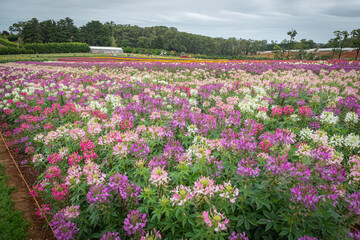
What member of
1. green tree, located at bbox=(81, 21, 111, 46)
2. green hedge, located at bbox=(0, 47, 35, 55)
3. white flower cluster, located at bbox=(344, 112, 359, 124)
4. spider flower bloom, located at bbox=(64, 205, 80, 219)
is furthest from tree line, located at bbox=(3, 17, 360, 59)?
spider flower bloom, located at bbox=(64, 205, 80, 219)

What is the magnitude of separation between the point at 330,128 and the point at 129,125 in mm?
5523

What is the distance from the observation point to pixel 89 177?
2.88 metres

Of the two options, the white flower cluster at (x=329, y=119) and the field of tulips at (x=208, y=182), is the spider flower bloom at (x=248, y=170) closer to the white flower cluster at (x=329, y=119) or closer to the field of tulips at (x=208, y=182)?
the field of tulips at (x=208, y=182)

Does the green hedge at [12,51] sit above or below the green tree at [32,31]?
below

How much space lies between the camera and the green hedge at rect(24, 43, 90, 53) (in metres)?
57.0

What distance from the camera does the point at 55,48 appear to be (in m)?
60.3

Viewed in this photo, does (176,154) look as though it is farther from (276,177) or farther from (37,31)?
(37,31)

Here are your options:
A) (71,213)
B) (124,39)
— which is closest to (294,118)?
(71,213)

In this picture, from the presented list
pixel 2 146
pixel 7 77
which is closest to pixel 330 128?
pixel 2 146

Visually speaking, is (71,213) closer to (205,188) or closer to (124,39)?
(205,188)

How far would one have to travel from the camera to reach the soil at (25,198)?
390 centimetres

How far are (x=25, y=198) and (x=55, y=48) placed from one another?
7119 centimetres

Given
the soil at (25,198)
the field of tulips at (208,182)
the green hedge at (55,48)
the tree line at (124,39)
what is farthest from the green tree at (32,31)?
the field of tulips at (208,182)

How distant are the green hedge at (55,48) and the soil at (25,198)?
65.8m
